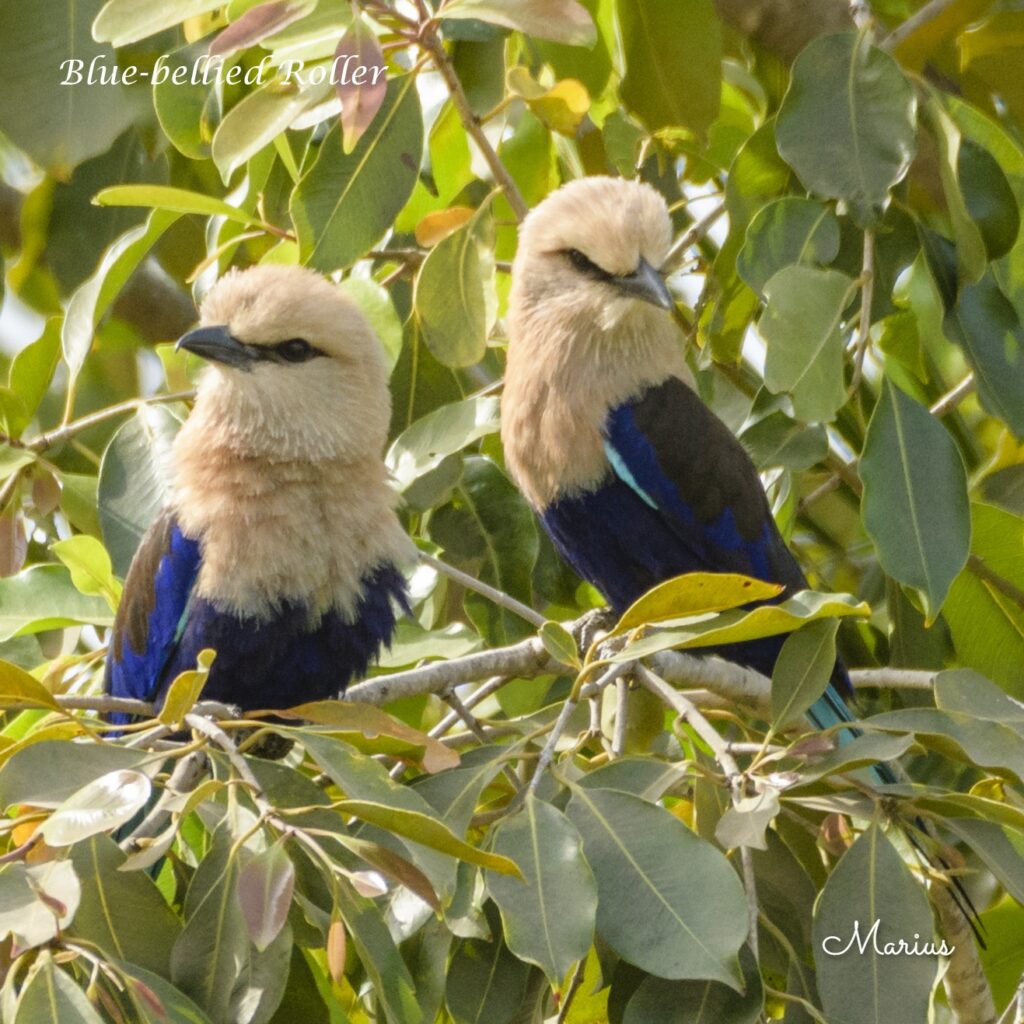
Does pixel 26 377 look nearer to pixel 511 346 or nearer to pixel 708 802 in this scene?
pixel 511 346

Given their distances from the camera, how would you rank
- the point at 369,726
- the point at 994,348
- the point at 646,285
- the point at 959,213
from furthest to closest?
the point at 646,285, the point at 994,348, the point at 959,213, the point at 369,726

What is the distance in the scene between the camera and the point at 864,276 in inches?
132

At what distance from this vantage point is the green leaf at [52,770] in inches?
86.1

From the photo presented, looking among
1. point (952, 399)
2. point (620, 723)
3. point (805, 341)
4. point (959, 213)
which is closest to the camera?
point (620, 723)

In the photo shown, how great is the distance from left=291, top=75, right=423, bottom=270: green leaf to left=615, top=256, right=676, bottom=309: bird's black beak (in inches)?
26.2

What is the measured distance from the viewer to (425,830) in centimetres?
209

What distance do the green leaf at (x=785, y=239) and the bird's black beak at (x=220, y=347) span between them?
109 centimetres

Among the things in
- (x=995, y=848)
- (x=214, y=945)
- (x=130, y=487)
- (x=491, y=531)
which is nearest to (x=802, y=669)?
(x=995, y=848)

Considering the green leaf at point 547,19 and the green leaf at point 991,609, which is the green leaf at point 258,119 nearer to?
the green leaf at point 547,19

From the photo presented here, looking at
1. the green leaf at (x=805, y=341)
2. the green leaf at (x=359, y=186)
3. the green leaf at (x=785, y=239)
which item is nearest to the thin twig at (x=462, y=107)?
the green leaf at (x=359, y=186)

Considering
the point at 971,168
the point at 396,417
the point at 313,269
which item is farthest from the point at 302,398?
the point at 971,168

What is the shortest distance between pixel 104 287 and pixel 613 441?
4.14ft

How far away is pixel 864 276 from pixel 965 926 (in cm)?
126

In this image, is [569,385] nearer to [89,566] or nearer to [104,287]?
[104,287]
